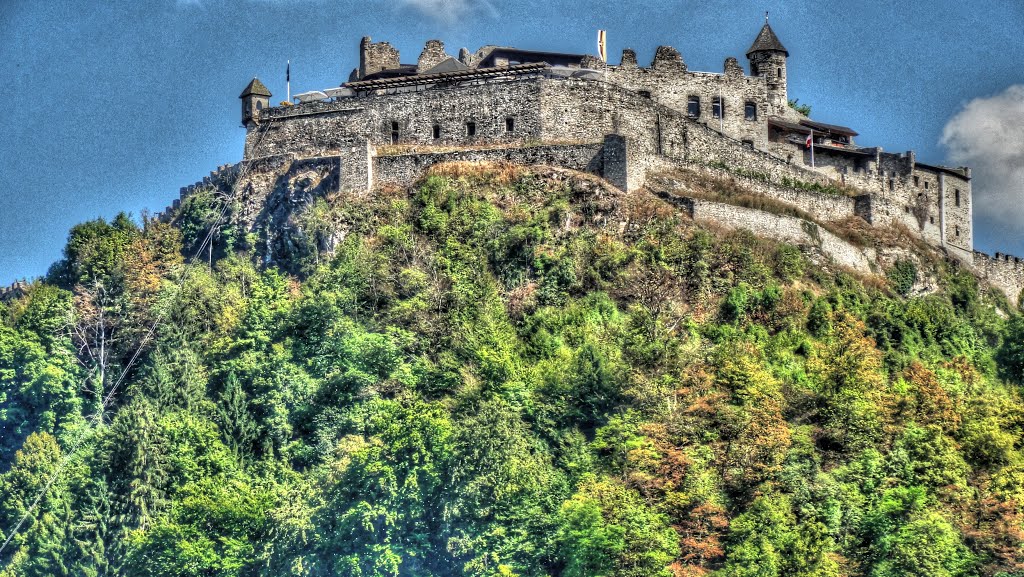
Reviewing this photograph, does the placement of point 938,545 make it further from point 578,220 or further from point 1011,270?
point 1011,270

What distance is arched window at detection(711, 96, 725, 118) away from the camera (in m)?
70.9

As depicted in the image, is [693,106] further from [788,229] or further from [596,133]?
[788,229]

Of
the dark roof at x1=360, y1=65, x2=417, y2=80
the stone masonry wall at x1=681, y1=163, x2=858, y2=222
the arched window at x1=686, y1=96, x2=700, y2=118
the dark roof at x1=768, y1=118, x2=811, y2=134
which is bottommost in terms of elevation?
the stone masonry wall at x1=681, y1=163, x2=858, y2=222

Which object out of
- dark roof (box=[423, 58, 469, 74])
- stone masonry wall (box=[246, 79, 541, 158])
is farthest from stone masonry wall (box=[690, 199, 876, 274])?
dark roof (box=[423, 58, 469, 74])

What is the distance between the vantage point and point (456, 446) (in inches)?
1986

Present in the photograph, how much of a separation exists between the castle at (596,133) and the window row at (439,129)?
0.04 m

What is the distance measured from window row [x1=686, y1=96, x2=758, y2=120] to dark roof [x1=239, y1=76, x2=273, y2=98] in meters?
16.3

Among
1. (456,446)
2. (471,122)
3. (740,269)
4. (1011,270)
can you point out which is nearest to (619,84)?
(471,122)

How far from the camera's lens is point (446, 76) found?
221ft

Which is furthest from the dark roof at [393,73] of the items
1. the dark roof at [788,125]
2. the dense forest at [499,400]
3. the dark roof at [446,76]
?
the dark roof at [788,125]

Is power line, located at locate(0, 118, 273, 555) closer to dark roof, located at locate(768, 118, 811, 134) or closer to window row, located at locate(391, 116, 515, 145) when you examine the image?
window row, located at locate(391, 116, 515, 145)

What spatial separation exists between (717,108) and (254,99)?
58.8 ft

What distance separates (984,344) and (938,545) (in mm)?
17946

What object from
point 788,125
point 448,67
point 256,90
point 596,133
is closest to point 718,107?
point 788,125
